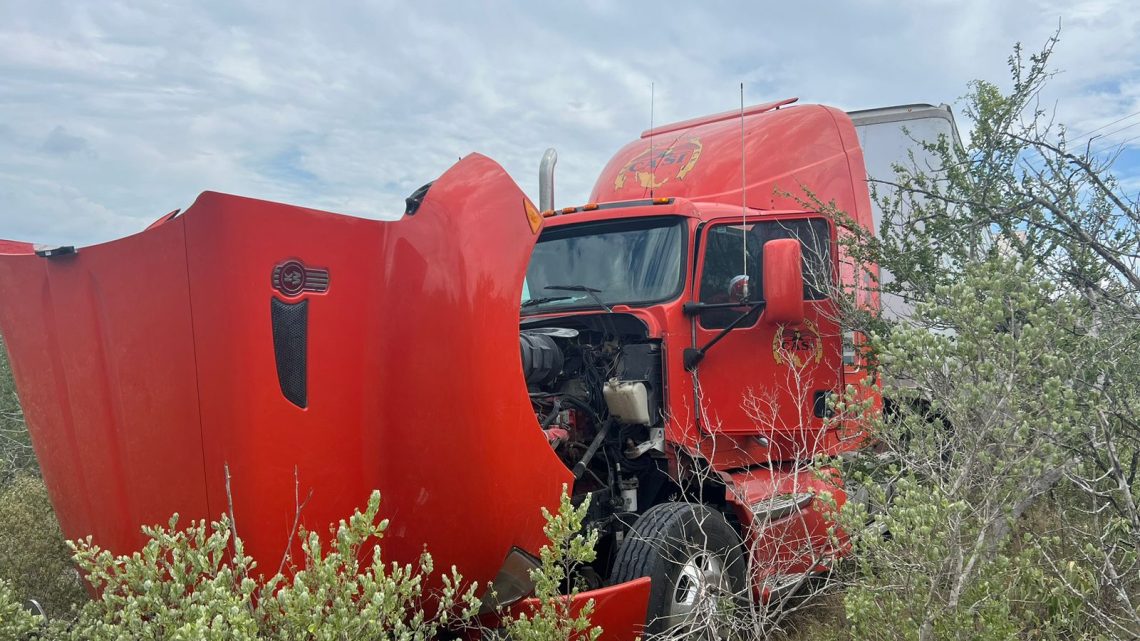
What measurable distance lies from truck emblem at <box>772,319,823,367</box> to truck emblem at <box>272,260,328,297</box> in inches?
120

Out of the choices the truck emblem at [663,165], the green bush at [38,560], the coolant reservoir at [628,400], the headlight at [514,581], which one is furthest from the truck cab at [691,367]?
the green bush at [38,560]

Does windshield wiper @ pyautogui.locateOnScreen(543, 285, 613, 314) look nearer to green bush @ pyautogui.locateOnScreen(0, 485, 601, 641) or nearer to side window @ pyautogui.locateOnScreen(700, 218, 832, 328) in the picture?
side window @ pyautogui.locateOnScreen(700, 218, 832, 328)

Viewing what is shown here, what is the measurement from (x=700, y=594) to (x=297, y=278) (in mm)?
2204

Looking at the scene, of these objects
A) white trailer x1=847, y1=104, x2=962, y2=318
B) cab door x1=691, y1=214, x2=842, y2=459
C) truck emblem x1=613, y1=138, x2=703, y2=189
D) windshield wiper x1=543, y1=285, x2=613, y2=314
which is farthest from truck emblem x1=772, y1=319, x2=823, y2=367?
white trailer x1=847, y1=104, x2=962, y2=318

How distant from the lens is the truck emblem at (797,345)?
Result: 5129mm

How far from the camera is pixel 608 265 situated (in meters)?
5.04

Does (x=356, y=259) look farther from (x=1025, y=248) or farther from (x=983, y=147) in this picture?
(x=983, y=147)

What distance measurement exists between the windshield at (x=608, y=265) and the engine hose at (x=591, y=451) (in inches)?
29.8

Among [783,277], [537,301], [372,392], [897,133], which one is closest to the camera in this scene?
[372,392]

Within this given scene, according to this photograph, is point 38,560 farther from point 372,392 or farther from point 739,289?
point 739,289

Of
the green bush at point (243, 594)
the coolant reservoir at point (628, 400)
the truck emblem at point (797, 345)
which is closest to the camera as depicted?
the green bush at point (243, 594)

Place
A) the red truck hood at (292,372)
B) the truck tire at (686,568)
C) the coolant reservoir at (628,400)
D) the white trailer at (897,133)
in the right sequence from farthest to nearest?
the white trailer at (897,133) → the coolant reservoir at (628,400) → the truck tire at (686,568) → the red truck hood at (292,372)

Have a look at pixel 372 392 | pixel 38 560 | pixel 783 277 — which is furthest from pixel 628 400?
pixel 38 560

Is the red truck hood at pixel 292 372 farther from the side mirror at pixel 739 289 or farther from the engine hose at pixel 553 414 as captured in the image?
the side mirror at pixel 739 289
